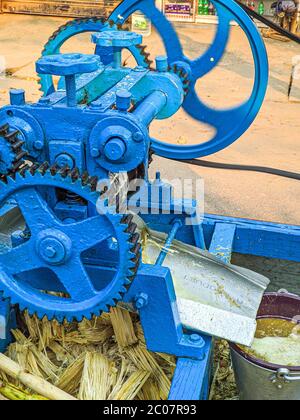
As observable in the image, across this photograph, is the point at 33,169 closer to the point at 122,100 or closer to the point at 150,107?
the point at 122,100

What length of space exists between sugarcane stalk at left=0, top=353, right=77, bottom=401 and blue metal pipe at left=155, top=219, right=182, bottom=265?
60 cm

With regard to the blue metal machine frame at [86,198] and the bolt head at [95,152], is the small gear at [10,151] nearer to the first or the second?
the blue metal machine frame at [86,198]

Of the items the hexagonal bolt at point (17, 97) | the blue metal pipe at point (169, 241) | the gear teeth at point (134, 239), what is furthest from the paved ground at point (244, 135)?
the hexagonal bolt at point (17, 97)

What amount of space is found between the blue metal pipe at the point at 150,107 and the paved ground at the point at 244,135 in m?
1.18

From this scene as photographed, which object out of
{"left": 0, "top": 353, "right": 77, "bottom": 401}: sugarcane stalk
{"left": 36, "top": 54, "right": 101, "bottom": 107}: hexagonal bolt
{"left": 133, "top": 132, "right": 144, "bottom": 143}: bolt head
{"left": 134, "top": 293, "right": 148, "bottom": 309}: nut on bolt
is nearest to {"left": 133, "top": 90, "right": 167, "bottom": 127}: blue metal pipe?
{"left": 133, "top": 132, "right": 144, "bottom": 143}: bolt head

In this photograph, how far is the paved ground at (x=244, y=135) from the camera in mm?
3436

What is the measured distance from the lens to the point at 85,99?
7.19 feet

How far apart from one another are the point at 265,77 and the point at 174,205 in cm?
75

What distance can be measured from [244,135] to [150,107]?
248 cm

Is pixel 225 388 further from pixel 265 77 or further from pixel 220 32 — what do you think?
pixel 220 32

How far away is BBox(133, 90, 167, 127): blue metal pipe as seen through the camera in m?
2.03

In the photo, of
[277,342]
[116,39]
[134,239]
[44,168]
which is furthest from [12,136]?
[277,342]

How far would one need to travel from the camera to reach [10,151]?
183cm

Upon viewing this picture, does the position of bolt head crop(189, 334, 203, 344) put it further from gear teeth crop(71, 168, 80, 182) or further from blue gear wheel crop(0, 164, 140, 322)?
gear teeth crop(71, 168, 80, 182)
